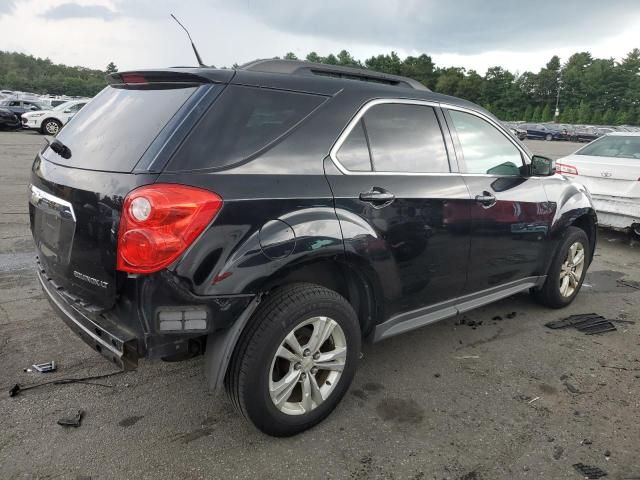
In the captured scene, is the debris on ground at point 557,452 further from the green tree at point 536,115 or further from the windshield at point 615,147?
the green tree at point 536,115

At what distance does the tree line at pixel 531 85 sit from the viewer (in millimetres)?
88625

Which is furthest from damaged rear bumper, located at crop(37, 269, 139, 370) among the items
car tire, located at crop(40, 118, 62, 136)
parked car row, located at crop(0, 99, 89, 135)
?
car tire, located at crop(40, 118, 62, 136)

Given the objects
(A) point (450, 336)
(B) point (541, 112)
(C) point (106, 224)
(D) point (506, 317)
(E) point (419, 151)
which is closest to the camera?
(C) point (106, 224)

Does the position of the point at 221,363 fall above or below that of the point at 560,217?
below

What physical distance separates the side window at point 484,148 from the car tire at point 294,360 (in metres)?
1.55

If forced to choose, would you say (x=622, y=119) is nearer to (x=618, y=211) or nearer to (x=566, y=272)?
(x=618, y=211)

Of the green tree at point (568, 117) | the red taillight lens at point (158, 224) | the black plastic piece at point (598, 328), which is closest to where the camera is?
the red taillight lens at point (158, 224)

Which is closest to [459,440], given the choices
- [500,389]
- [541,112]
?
[500,389]

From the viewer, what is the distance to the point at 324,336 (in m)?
2.62

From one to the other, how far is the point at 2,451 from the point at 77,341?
1.16 m

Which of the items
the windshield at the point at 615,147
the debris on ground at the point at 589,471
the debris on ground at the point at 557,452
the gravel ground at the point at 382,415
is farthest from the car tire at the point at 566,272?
the windshield at the point at 615,147

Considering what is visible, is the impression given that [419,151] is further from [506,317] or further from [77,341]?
[77,341]

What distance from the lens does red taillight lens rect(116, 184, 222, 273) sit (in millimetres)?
2115

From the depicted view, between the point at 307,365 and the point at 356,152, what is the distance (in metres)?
1.20
